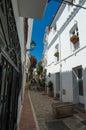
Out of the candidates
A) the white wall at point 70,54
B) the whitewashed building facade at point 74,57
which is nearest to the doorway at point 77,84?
the whitewashed building facade at point 74,57

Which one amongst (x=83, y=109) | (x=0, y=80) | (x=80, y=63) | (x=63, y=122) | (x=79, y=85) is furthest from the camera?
(x=79, y=85)

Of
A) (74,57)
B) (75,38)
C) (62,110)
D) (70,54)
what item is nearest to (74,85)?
(74,57)

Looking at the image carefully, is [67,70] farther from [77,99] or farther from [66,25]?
[66,25]

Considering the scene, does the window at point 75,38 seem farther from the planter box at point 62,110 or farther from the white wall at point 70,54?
the planter box at point 62,110

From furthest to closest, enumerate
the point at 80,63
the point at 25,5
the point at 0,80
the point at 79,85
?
the point at 79,85 → the point at 80,63 → the point at 25,5 → the point at 0,80

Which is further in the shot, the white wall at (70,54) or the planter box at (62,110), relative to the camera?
the white wall at (70,54)

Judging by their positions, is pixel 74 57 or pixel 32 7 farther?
pixel 74 57

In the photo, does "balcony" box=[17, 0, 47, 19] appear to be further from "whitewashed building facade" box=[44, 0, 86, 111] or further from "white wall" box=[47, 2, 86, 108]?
"white wall" box=[47, 2, 86, 108]

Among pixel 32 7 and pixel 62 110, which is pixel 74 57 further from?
pixel 32 7

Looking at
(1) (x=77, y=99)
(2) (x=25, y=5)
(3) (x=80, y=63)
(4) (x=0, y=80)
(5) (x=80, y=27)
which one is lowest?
(1) (x=77, y=99)

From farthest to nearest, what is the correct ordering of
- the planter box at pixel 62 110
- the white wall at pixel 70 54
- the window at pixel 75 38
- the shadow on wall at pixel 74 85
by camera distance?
the window at pixel 75 38, the shadow on wall at pixel 74 85, the white wall at pixel 70 54, the planter box at pixel 62 110

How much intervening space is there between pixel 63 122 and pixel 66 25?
6141 millimetres

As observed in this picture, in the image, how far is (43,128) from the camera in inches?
161

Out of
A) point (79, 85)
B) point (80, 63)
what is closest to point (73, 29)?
point (80, 63)
